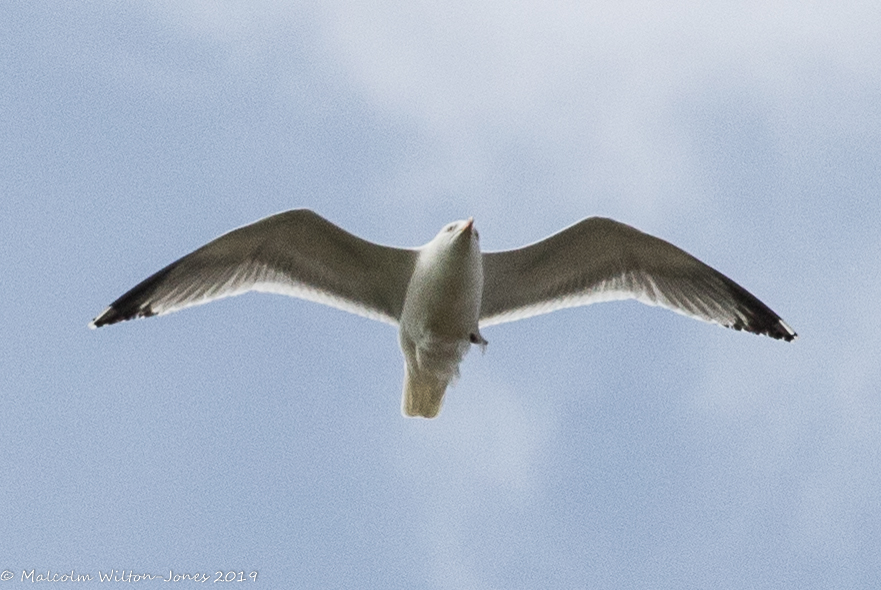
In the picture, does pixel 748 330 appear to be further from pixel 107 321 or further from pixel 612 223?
pixel 107 321

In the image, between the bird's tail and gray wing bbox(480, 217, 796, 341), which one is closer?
the bird's tail

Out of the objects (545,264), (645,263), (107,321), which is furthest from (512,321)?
(107,321)

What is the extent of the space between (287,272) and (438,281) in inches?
48.9

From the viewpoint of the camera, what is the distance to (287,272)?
28.6 ft

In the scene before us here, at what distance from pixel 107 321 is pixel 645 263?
3708mm

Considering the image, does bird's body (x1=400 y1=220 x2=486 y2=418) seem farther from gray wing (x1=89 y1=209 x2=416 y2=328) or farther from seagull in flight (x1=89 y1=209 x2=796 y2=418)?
gray wing (x1=89 y1=209 x2=416 y2=328)

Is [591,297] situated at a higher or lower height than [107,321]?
higher

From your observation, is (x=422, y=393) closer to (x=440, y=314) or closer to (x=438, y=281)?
(x=440, y=314)

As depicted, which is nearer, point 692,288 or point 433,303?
point 433,303

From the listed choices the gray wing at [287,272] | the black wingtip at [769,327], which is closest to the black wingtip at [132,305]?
the gray wing at [287,272]

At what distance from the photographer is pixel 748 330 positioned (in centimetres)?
892

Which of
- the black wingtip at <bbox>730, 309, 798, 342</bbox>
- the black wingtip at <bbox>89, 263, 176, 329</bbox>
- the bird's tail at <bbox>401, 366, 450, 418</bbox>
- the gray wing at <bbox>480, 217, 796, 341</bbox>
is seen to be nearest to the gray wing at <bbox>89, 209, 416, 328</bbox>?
the black wingtip at <bbox>89, 263, 176, 329</bbox>

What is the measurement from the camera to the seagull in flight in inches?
320

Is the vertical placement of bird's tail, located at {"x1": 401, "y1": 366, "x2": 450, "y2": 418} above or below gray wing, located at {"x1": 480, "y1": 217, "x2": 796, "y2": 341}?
below
